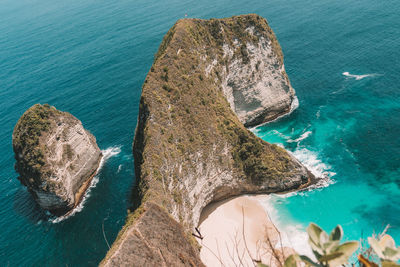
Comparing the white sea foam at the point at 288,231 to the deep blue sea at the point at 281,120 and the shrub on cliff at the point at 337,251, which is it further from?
the shrub on cliff at the point at 337,251

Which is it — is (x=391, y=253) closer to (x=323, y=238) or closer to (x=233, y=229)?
(x=323, y=238)

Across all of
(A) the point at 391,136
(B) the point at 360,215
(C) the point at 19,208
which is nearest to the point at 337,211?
(B) the point at 360,215

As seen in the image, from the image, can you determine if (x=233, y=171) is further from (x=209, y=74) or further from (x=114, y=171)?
(x=114, y=171)

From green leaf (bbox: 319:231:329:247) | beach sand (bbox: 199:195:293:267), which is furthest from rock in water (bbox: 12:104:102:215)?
green leaf (bbox: 319:231:329:247)

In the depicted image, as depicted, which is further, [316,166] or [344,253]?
[316,166]

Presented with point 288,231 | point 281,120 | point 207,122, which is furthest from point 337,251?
point 281,120

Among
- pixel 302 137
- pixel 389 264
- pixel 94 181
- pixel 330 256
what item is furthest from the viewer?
pixel 302 137

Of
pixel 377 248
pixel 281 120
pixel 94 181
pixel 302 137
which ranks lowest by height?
pixel 302 137
